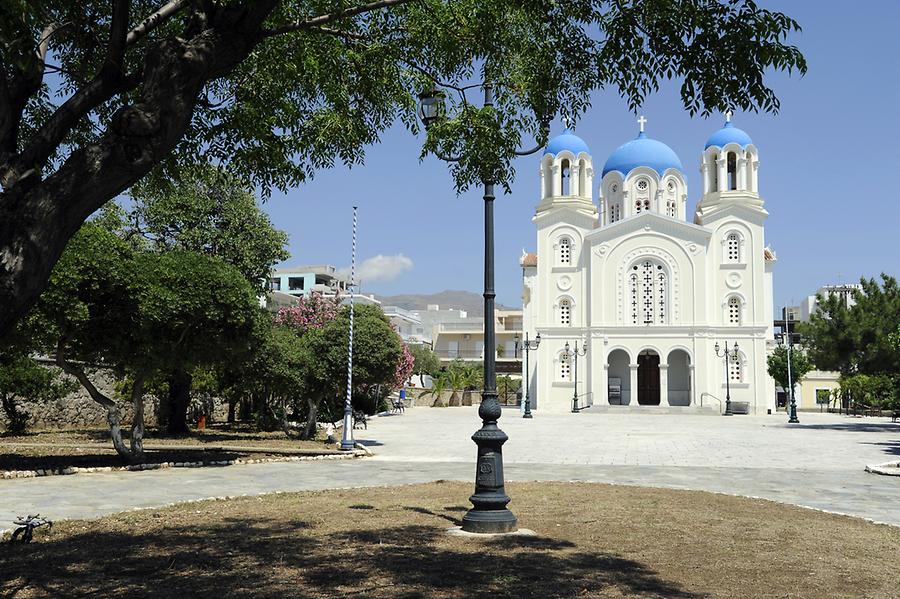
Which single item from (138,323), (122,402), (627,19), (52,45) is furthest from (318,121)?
(122,402)

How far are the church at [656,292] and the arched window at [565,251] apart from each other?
7 cm

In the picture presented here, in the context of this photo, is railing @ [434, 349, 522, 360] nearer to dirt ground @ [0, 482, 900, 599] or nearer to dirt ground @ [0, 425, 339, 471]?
dirt ground @ [0, 425, 339, 471]

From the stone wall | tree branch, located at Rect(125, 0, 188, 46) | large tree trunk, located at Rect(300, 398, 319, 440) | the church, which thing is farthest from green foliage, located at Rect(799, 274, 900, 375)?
tree branch, located at Rect(125, 0, 188, 46)

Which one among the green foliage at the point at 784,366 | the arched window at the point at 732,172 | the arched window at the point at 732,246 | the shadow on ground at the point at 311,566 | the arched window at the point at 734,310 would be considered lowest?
the shadow on ground at the point at 311,566

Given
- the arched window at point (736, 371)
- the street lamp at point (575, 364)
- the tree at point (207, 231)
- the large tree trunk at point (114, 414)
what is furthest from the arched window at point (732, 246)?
the large tree trunk at point (114, 414)

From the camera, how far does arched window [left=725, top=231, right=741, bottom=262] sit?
51844 millimetres

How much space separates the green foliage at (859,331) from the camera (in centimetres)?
3259

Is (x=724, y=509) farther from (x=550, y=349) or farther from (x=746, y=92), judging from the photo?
(x=550, y=349)

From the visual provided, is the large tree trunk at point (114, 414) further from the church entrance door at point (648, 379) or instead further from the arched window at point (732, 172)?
the arched window at point (732, 172)

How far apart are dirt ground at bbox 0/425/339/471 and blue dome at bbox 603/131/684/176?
38.1 m

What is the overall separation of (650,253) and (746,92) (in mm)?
47211

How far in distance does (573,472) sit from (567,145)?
42616 mm

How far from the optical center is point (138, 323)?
49.1 feet

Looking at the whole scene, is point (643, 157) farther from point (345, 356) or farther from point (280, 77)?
point (280, 77)
